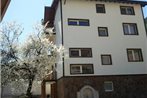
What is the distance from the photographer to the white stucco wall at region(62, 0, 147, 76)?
20.9 metres

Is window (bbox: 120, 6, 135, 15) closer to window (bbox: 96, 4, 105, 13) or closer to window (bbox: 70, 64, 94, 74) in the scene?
window (bbox: 96, 4, 105, 13)

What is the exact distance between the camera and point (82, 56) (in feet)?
67.6

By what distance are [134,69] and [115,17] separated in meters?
5.36

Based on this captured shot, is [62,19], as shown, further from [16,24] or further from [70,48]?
[16,24]

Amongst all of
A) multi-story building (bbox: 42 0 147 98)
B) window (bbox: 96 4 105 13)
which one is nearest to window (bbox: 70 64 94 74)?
multi-story building (bbox: 42 0 147 98)

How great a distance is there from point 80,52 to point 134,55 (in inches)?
214

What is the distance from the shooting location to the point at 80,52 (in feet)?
68.0

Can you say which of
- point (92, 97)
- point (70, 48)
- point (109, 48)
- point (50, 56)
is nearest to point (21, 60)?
point (50, 56)

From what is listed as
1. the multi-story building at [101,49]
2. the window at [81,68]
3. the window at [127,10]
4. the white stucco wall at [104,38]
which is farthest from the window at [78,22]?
the window at [127,10]

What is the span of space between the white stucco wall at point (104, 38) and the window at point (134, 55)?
1.18ft

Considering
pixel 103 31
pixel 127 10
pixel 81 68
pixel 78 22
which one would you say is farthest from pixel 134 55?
pixel 78 22

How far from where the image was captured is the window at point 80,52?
20.5 metres

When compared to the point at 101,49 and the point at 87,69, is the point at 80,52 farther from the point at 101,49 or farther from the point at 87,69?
the point at 101,49

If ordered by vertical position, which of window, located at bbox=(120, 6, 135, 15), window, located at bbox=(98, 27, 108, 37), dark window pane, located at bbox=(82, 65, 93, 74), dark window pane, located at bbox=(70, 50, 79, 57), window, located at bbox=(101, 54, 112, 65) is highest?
window, located at bbox=(120, 6, 135, 15)
